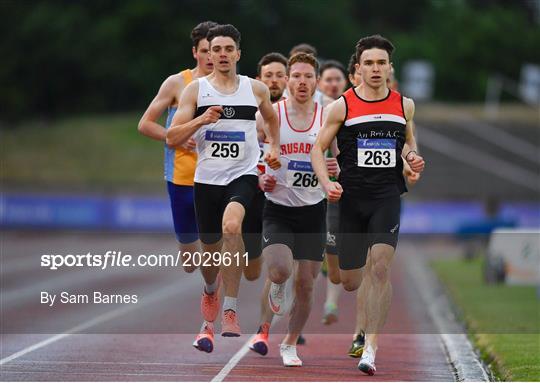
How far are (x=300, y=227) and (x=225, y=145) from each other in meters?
1.09

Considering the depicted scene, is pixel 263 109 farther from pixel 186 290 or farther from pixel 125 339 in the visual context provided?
pixel 186 290

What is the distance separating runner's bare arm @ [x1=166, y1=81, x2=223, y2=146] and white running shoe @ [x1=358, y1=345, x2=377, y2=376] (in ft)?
7.40

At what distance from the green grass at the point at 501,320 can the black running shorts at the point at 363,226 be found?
1.57 metres

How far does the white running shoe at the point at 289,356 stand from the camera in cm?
1252

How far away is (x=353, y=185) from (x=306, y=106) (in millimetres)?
1187

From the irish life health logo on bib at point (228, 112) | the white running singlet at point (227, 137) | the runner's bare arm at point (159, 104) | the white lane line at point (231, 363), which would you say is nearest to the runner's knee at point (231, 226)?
the white running singlet at point (227, 137)

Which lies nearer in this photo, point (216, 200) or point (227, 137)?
point (227, 137)

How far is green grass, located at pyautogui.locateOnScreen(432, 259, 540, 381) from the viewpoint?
12.8m

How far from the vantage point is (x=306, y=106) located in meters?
12.9

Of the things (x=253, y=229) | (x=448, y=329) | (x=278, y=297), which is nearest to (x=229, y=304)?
(x=278, y=297)

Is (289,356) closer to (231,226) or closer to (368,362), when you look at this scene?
(368,362)

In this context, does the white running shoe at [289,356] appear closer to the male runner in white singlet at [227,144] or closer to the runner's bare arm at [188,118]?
the male runner in white singlet at [227,144]

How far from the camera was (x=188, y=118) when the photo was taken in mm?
12055

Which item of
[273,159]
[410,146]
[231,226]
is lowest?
[231,226]
